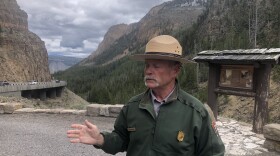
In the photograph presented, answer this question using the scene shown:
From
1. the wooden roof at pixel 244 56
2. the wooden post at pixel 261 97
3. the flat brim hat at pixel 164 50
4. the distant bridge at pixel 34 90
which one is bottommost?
the distant bridge at pixel 34 90

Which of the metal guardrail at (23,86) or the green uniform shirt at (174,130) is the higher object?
the green uniform shirt at (174,130)

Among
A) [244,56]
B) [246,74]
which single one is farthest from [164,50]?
[246,74]

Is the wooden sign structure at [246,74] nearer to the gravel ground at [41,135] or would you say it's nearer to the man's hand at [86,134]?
the gravel ground at [41,135]

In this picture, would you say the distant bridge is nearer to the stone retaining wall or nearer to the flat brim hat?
the stone retaining wall

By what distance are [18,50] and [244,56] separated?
7489 centimetres

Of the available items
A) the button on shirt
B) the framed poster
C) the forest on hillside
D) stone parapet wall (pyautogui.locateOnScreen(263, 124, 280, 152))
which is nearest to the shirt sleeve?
the button on shirt

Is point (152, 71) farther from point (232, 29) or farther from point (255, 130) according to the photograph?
point (232, 29)

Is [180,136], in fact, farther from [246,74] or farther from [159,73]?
[246,74]

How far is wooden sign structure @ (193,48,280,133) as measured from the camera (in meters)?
9.46

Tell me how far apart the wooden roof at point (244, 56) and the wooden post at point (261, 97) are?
43 cm

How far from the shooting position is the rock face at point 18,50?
235 feet

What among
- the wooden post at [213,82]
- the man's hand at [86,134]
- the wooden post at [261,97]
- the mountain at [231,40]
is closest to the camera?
the man's hand at [86,134]

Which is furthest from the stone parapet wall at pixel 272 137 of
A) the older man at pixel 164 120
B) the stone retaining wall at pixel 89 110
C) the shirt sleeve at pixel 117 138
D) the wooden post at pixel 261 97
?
the shirt sleeve at pixel 117 138

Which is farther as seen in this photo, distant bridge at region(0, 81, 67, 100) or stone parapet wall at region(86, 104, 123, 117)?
distant bridge at region(0, 81, 67, 100)
